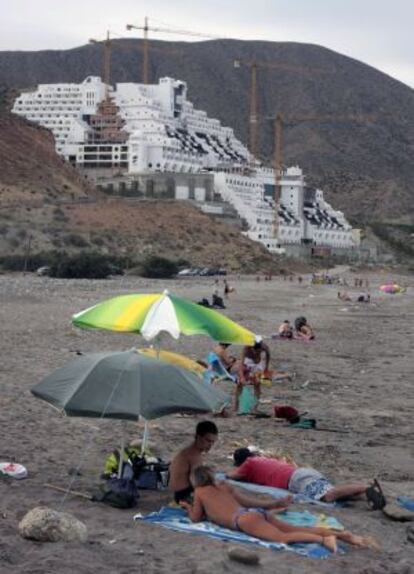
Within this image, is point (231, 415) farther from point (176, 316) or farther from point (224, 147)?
point (224, 147)

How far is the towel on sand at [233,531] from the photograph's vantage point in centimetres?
654

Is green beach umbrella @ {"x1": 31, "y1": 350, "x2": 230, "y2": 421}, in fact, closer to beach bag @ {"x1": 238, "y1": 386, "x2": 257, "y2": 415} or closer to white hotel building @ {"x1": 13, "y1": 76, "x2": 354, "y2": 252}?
beach bag @ {"x1": 238, "y1": 386, "x2": 257, "y2": 415}

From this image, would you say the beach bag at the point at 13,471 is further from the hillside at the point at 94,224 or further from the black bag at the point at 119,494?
the hillside at the point at 94,224

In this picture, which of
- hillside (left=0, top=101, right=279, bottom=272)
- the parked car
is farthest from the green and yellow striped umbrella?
Result: hillside (left=0, top=101, right=279, bottom=272)

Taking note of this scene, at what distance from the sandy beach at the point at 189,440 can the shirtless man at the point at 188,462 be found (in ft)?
0.86

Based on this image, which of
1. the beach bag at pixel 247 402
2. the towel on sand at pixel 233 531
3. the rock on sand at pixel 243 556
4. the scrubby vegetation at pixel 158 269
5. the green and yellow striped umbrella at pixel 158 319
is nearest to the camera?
the rock on sand at pixel 243 556

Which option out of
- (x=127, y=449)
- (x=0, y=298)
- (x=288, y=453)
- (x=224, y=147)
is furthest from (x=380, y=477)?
(x=224, y=147)

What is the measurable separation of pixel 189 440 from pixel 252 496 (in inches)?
109

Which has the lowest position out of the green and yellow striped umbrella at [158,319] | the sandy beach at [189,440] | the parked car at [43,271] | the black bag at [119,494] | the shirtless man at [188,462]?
the sandy beach at [189,440]

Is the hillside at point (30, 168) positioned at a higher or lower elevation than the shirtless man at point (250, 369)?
higher

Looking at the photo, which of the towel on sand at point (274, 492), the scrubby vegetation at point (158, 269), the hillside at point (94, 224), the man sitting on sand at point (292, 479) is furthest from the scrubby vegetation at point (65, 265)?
the towel on sand at point (274, 492)

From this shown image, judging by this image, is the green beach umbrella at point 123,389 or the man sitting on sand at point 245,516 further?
the green beach umbrella at point 123,389

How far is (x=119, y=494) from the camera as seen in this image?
24.4ft

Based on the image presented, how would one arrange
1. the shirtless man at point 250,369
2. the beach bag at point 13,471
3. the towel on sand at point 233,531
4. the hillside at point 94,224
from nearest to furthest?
the towel on sand at point 233,531 < the beach bag at point 13,471 < the shirtless man at point 250,369 < the hillside at point 94,224
